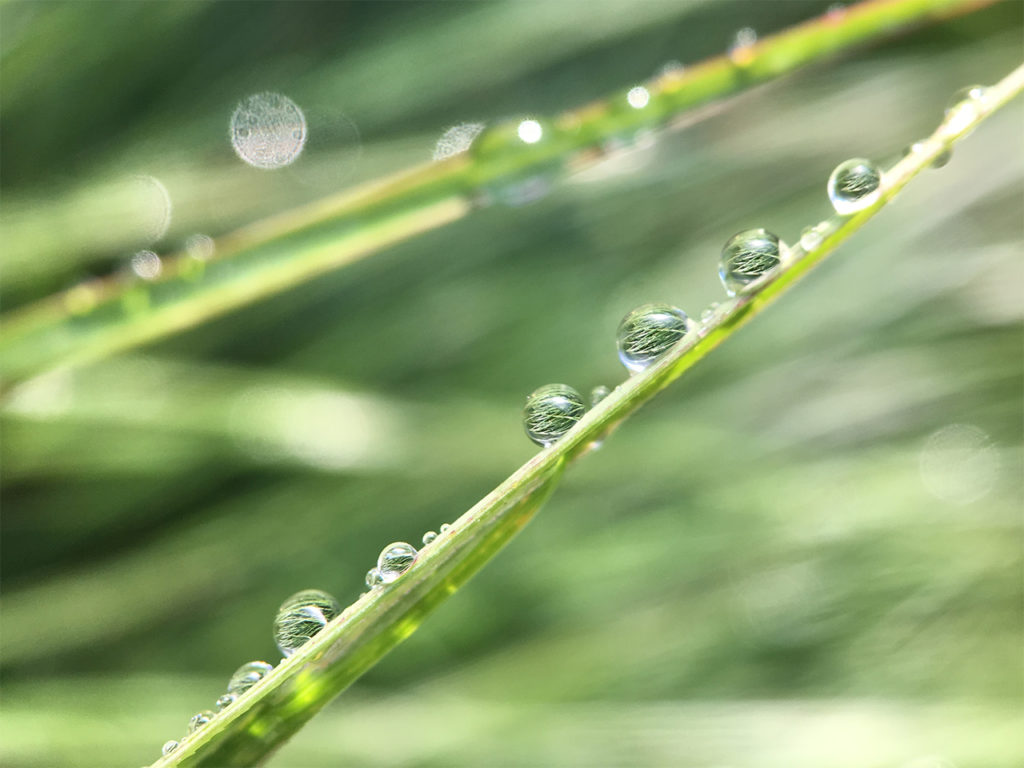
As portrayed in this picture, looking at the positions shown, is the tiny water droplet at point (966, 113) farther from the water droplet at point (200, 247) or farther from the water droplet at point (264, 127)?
the water droplet at point (264, 127)

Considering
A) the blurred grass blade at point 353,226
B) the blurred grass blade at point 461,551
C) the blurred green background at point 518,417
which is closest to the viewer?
the blurred grass blade at point 461,551

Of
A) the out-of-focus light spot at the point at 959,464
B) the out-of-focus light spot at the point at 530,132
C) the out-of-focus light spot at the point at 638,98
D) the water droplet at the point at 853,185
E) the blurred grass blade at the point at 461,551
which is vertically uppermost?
the out-of-focus light spot at the point at 530,132

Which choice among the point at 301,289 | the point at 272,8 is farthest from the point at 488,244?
the point at 272,8

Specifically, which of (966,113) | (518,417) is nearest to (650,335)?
(966,113)

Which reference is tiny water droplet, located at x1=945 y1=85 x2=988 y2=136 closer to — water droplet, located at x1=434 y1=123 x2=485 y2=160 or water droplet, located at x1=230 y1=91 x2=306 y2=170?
water droplet, located at x1=434 y1=123 x2=485 y2=160

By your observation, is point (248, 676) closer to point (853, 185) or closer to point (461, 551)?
point (461, 551)

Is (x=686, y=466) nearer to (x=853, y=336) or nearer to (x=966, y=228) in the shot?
(x=853, y=336)

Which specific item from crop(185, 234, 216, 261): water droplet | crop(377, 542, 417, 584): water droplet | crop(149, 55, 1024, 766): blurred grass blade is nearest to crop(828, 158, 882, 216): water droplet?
crop(149, 55, 1024, 766): blurred grass blade

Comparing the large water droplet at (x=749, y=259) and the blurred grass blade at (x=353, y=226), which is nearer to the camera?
the large water droplet at (x=749, y=259)

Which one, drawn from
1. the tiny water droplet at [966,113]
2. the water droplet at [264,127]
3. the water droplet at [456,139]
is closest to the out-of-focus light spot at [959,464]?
the tiny water droplet at [966,113]
